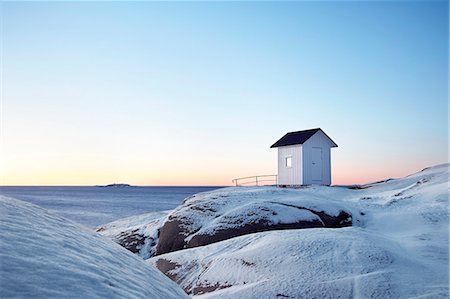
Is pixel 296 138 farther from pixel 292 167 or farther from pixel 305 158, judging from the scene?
pixel 292 167

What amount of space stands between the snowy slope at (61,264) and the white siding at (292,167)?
67.3 ft

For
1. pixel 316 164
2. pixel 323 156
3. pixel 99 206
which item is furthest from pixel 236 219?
pixel 99 206

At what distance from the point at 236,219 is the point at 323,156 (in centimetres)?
1548

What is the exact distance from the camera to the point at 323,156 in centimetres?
2336

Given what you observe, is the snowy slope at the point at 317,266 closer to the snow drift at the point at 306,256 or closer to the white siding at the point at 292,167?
the snow drift at the point at 306,256

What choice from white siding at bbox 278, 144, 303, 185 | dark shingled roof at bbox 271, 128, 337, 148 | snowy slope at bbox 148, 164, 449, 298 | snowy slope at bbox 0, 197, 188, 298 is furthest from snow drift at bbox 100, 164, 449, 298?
dark shingled roof at bbox 271, 128, 337, 148

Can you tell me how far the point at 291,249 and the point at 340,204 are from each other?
19.9ft

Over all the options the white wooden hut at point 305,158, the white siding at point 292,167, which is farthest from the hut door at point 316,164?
the white siding at point 292,167

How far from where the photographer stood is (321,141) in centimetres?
2327

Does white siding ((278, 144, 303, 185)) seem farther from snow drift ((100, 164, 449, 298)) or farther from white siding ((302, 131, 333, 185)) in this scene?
snow drift ((100, 164, 449, 298))

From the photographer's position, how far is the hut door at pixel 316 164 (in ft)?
74.4

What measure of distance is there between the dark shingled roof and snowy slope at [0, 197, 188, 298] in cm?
2062

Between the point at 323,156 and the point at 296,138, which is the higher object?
the point at 296,138

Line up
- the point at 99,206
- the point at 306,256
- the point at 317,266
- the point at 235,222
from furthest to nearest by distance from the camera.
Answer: the point at 99,206
the point at 235,222
the point at 306,256
the point at 317,266
